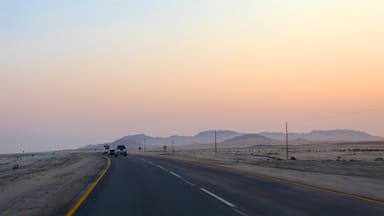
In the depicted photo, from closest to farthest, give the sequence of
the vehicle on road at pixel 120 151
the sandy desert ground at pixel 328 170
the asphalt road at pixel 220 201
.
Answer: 1. the asphalt road at pixel 220 201
2. the sandy desert ground at pixel 328 170
3. the vehicle on road at pixel 120 151

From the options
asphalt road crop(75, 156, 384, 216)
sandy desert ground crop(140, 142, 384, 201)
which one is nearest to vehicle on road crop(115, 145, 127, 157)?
sandy desert ground crop(140, 142, 384, 201)

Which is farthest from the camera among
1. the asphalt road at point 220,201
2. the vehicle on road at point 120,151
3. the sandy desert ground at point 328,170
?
the vehicle on road at point 120,151

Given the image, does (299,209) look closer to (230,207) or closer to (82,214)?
(230,207)

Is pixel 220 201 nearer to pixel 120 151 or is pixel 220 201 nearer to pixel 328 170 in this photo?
pixel 328 170

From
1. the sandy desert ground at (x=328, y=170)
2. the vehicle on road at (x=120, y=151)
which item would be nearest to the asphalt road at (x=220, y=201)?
the sandy desert ground at (x=328, y=170)

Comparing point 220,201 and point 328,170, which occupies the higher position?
point 328,170

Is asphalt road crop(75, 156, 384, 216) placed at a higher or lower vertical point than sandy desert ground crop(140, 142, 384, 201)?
lower

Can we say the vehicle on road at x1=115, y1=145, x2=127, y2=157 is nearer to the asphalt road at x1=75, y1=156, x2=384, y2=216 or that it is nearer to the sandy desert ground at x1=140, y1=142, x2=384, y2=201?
the sandy desert ground at x1=140, y1=142, x2=384, y2=201

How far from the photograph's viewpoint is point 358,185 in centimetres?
2277

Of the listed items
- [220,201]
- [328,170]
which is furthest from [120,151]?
[220,201]

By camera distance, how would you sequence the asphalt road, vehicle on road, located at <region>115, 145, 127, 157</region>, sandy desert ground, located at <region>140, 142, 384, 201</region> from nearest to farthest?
the asphalt road < sandy desert ground, located at <region>140, 142, 384, 201</region> < vehicle on road, located at <region>115, 145, 127, 157</region>

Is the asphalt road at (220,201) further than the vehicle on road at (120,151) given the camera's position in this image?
No

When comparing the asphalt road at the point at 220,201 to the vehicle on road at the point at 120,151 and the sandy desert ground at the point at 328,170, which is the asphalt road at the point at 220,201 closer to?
the sandy desert ground at the point at 328,170

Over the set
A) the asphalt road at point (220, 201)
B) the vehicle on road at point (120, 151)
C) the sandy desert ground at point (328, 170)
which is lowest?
the asphalt road at point (220, 201)
